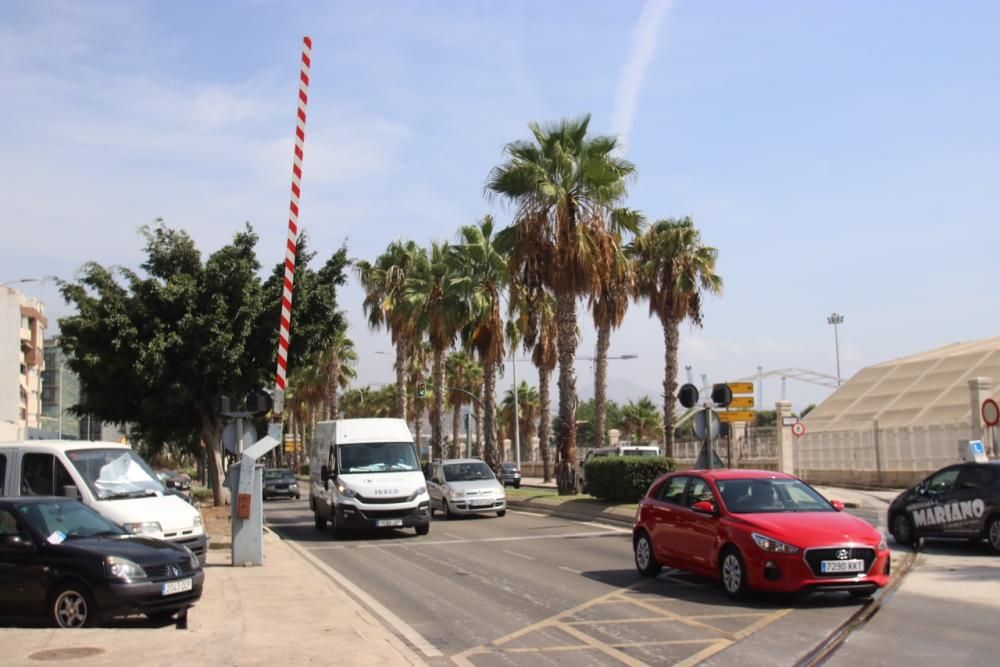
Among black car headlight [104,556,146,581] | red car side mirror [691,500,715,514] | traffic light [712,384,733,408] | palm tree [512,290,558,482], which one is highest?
palm tree [512,290,558,482]

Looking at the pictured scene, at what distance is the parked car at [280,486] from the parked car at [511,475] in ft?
34.4

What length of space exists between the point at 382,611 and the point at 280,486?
3294 cm

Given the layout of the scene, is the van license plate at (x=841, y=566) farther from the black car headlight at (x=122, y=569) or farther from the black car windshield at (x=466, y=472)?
the black car windshield at (x=466, y=472)

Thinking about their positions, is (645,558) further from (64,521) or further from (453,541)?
(453,541)

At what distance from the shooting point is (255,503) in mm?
16047

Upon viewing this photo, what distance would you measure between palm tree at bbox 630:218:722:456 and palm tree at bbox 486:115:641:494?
9928 mm

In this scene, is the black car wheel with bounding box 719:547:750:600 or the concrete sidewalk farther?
the black car wheel with bounding box 719:547:750:600

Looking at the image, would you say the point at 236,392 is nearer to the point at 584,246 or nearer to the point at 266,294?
the point at 266,294

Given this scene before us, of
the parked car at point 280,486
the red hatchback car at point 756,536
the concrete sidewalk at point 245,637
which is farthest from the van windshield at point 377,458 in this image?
the parked car at point 280,486

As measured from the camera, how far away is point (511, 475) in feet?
173

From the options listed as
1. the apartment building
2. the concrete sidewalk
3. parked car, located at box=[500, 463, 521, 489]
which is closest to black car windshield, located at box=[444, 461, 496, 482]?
the concrete sidewalk

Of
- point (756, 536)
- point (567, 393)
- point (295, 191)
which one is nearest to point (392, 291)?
point (567, 393)

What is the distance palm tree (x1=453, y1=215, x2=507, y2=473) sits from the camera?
132 ft

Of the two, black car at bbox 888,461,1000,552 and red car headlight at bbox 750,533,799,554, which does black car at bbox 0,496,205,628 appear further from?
black car at bbox 888,461,1000,552
